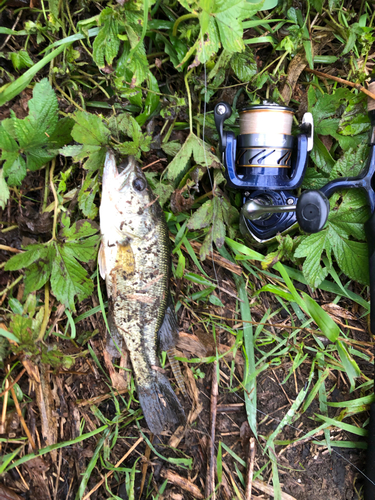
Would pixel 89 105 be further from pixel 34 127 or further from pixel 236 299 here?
pixel 236 299

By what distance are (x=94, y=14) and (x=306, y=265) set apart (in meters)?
1.85

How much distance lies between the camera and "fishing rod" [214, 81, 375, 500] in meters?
1.78

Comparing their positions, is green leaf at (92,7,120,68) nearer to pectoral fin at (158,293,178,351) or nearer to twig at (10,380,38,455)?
pectoral fin at (158,293,178,351)

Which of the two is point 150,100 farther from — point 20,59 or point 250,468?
point 250,468

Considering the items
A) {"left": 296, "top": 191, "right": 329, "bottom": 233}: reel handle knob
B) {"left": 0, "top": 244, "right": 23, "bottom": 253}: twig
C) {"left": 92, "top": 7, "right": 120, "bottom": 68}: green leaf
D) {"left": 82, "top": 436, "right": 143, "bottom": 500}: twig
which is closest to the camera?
{"left": 296, "top": 191, "right": 329, "bottom": 233}: reel handle knob

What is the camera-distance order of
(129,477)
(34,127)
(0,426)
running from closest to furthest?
(34,127)
(0,426)
(129,477)

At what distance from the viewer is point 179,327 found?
81.5 inches

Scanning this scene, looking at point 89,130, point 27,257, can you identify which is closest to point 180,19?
point 89,130

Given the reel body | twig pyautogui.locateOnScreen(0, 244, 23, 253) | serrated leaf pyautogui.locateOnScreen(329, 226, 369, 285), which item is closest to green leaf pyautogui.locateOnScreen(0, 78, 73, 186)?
twig pyautogui.locateOnScreen(0, 244, 23, 253)

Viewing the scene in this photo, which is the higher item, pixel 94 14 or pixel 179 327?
pixel 94 14

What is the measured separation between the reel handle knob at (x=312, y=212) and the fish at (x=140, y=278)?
2.56 feet

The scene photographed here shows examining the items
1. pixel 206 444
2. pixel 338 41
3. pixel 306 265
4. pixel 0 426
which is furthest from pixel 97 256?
pixel 338 41

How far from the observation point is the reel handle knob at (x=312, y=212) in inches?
54.7

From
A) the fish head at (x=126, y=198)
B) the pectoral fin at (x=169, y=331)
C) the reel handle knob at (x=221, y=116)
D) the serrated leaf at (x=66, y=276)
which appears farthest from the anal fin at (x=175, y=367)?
the reel handle knob at (x=221, y=116)
